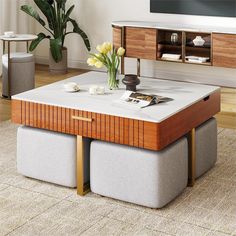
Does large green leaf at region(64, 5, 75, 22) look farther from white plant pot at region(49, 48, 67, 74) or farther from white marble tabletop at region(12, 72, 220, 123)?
white marble tabletop at region(12, 72, 220, 123)

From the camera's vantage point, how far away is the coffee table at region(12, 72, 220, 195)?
3445 mm

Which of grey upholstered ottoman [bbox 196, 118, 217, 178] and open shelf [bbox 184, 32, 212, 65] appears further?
open shelf [bbox 184, 32, 212, 65]

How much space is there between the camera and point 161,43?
6.58 m

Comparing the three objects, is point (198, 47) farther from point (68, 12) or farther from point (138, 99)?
point (138, 99)

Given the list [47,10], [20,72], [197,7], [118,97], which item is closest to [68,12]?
[47,10]

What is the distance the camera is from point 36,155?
3.83m

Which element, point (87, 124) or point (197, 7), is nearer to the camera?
point (87, 124)

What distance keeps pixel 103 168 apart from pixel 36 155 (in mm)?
485

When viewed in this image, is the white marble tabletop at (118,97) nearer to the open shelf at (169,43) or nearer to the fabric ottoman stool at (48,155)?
the fabric ottoman stool at (48,155)

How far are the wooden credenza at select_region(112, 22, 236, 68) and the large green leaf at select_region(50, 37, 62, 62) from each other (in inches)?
27.1

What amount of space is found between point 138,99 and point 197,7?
312cm

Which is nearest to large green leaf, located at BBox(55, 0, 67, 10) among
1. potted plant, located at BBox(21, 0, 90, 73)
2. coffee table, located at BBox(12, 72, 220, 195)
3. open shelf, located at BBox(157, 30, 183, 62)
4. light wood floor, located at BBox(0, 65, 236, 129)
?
potted plant, located at BBox(21, 0, 90, 73)

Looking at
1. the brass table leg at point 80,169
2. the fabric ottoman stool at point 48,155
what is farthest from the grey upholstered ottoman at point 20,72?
the brass table leg at point 80,169

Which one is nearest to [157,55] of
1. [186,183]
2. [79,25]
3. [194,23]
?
[194,23]
